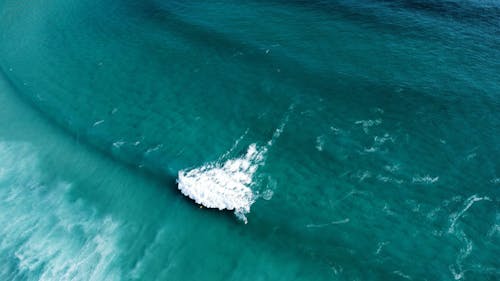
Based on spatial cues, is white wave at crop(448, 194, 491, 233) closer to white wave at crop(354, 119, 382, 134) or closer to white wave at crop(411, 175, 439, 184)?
white wave at crop(411, 175, 439, 184)

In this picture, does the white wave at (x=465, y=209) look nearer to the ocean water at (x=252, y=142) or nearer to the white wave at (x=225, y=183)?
the ocean water at (x=252, y=142)

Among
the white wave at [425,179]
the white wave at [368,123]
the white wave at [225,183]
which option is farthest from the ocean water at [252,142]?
the white wave at [368,123]

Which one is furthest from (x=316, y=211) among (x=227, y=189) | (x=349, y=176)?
(x=227, y=189)

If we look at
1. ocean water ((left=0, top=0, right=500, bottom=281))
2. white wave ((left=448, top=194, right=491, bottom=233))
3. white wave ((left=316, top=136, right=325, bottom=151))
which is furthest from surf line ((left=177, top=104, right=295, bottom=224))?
white wave ((left=448, top=194, right=491, bottom=233))

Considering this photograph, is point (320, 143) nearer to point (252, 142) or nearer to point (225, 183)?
point (252, 142)

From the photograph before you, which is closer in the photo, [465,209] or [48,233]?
[465,209]

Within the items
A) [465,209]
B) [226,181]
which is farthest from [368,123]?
[226,181]
